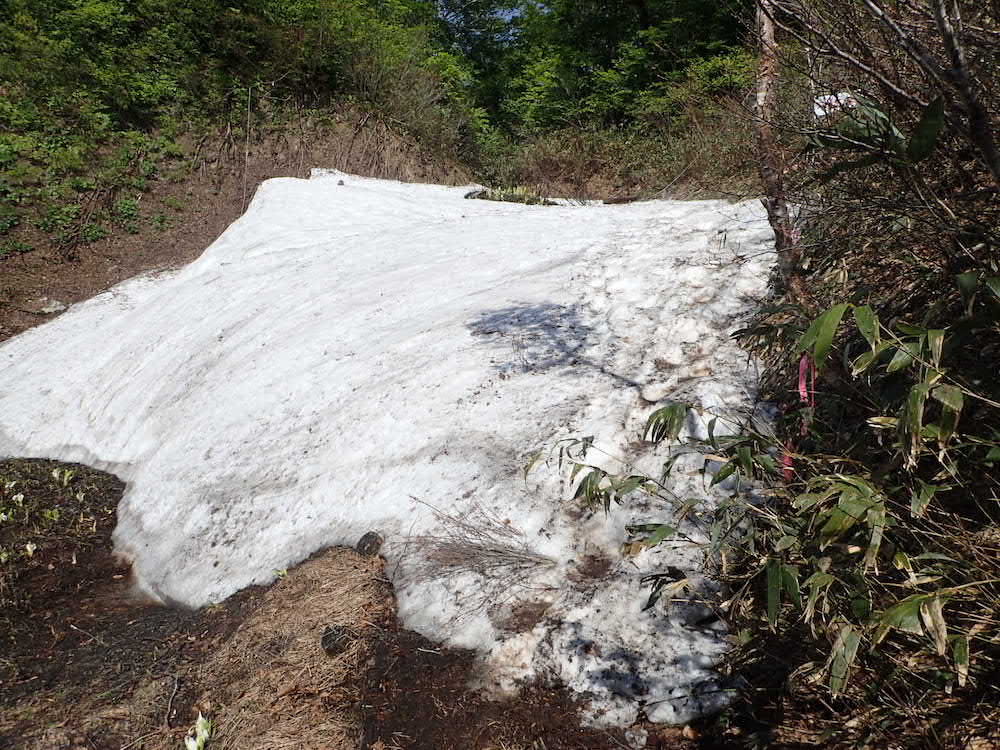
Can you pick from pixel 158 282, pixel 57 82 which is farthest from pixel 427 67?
pixel 158 282

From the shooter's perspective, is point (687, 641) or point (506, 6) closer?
point (687, 641)

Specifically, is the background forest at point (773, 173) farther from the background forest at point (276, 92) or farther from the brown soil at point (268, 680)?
the brown soil at point (268, 680)

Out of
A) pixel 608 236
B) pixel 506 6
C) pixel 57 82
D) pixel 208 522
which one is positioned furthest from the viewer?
pixel 506 6

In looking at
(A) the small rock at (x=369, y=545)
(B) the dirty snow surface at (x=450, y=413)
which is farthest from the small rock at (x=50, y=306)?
(A) the small rock at (x=369, y=545)

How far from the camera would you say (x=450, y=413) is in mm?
4164

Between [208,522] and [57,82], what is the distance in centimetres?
1226

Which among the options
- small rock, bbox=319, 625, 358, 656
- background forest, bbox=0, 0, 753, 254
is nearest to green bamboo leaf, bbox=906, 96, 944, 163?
small rock, bbox=319, 625, 358, 656

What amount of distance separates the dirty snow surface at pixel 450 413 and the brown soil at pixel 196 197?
5.53 ft

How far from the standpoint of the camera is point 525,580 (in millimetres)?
2906

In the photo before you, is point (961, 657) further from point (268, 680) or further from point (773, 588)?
point (268, 680)

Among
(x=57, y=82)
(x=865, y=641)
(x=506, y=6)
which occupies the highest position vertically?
(x=506, y=6)

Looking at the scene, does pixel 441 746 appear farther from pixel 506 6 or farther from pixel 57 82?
pixel 506 6

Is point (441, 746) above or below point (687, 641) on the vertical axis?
below

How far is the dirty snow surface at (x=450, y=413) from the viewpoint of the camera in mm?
2719
